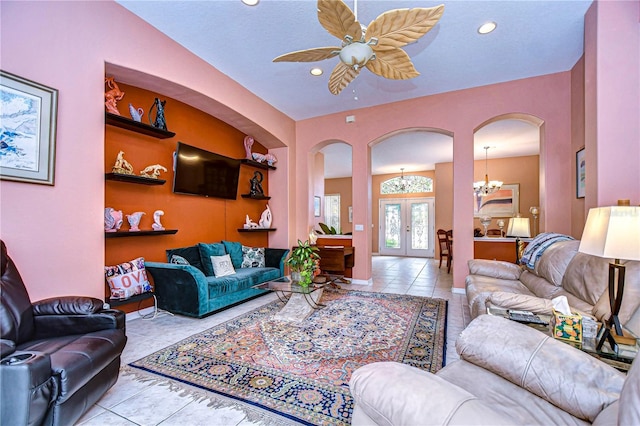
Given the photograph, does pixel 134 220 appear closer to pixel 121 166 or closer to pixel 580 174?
pixel 121 166

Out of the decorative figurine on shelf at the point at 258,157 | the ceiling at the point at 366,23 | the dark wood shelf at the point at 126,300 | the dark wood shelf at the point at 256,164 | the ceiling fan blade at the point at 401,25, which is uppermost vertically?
the ceiling at the point at 366,23

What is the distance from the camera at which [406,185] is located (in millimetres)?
10195

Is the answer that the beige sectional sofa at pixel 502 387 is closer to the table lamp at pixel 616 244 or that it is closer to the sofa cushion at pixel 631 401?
the sofa cushion at pixel 631 401

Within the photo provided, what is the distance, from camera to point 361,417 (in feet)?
3.34

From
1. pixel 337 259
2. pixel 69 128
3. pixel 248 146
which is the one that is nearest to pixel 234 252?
pixel 337 259

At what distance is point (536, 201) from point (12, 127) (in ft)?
32.6

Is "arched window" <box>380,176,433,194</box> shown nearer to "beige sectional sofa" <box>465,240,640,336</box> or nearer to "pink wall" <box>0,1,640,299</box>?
"pink wall" <box>0,1,640,299</box>

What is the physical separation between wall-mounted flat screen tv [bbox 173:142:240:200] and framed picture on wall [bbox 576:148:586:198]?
4994 millimetres

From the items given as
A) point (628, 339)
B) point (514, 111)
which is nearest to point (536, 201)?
point (514, 111)

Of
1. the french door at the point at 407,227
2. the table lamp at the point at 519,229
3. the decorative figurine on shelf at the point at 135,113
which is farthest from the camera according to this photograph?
the french door at the point at 407,227

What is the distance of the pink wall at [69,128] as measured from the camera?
84.0 inches

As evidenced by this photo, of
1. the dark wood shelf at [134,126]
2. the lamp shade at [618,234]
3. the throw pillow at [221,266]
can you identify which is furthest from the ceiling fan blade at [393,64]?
the throw pillow at [221,266]

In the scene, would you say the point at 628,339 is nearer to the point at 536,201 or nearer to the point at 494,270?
the point at 494,270

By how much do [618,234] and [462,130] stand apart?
3.39 metres
